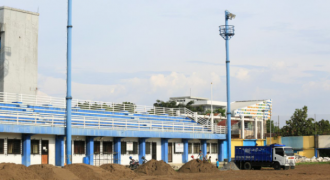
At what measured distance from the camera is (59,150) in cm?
3844

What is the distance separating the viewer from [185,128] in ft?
176

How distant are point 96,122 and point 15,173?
17.8 metres

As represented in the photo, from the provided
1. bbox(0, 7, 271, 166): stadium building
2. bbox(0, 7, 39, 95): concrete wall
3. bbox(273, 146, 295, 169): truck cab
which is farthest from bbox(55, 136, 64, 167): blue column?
bbox(0, 7, 39, 95): concrete wall

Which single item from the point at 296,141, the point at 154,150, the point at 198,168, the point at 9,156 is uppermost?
the point at 9,156

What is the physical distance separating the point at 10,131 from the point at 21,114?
4.90 m

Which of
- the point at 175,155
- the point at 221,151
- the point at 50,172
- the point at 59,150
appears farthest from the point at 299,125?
the point at 50,172

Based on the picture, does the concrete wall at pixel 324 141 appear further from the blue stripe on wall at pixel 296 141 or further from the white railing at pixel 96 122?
the white railing at pixel 96 122

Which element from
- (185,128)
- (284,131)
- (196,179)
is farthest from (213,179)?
(284,131)

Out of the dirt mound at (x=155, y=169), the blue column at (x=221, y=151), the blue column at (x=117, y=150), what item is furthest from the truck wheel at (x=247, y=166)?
the blue column at (x=221, y=151)

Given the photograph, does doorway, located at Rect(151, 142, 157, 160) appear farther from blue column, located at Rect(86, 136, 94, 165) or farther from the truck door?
the truck door

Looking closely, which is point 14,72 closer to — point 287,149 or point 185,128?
point 185,128

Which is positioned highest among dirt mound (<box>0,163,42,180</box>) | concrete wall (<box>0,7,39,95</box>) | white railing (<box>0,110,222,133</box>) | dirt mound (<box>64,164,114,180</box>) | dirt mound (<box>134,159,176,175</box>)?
concrete wall (<box>0,7,39,95</box>)

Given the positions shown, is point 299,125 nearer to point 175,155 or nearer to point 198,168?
point 175,155

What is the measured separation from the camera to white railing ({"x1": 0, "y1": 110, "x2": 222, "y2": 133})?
36.9 m
